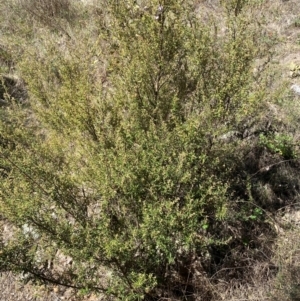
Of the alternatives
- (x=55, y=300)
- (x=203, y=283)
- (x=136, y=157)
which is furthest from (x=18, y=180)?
(x=203, y=283)

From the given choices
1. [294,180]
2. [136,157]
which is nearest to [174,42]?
[136,157]

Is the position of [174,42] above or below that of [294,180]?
above

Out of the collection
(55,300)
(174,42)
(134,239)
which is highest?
(174,42)

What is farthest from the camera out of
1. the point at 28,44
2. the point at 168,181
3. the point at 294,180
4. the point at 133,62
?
the point at 28,44

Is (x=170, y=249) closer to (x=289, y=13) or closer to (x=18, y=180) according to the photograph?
(x=18, y=180)

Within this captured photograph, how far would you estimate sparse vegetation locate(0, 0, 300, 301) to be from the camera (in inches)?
107

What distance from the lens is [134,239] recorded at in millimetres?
2910

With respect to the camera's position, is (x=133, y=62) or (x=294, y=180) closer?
(x=133, y=62)

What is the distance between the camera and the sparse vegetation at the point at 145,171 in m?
2.72

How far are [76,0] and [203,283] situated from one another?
612 cm

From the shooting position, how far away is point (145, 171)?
114 inches

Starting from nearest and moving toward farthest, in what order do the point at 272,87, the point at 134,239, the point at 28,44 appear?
the point at 134,239, the point at 272,87, the point at 28,44

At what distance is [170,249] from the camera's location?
113 inches

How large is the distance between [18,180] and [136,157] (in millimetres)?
980
